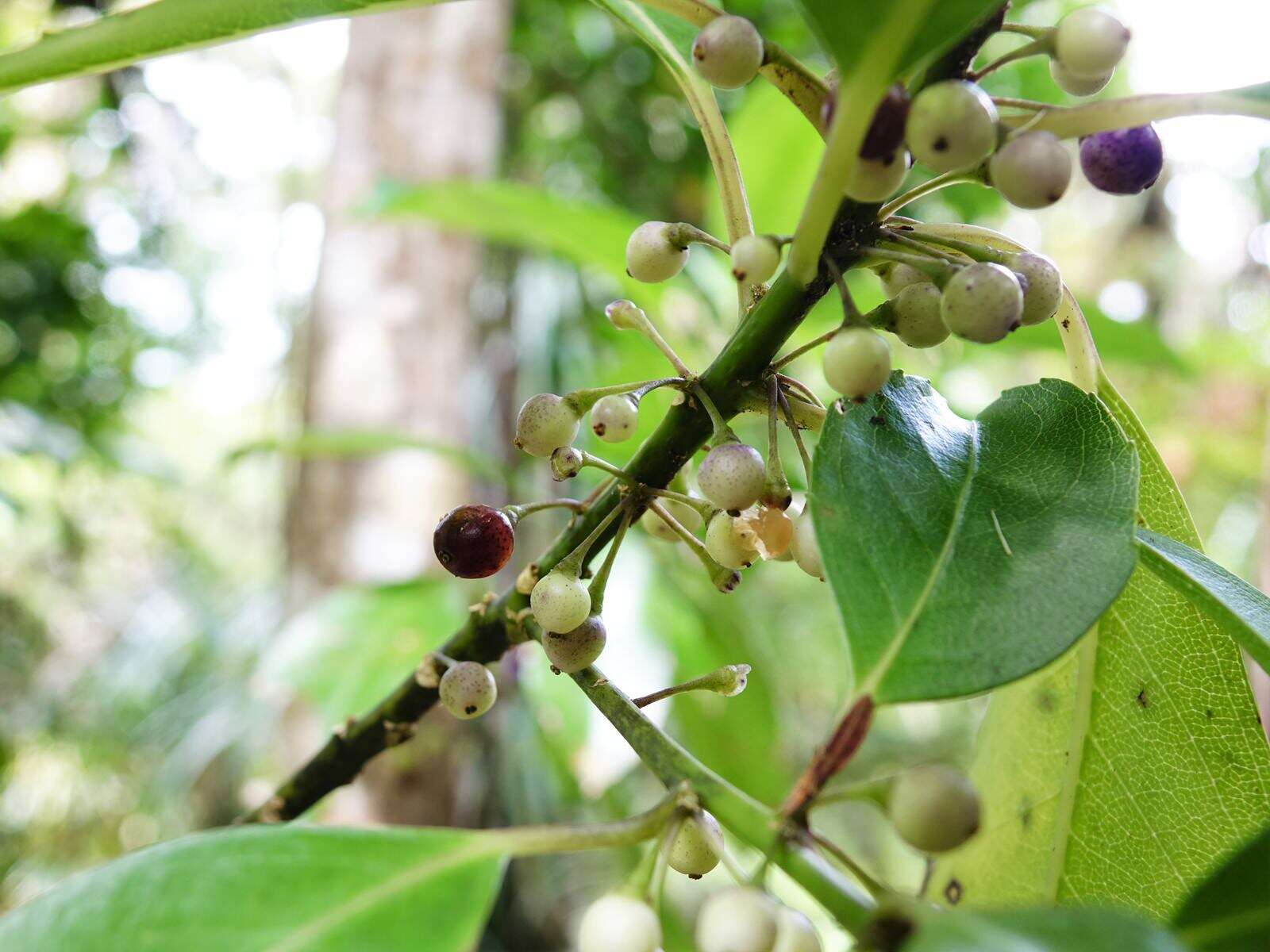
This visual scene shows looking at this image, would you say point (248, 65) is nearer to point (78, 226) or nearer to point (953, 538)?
point (78, 226)

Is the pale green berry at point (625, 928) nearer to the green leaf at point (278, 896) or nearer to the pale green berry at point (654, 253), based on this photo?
the green leaf at point (278, 896)

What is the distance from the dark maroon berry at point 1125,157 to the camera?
0.37m

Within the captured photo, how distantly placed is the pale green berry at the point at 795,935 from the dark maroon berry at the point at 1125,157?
298 millimetres

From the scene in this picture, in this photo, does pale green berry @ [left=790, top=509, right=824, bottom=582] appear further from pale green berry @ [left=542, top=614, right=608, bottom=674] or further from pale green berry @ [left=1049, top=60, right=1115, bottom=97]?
pale green berry @ [left=1049, top=60, right=1115, bottom=97]

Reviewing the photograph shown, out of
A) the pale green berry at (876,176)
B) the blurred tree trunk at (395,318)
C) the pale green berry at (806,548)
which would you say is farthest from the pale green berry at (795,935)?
the blurred tree trunk at (395,318)

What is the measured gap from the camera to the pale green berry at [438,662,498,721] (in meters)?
0.42

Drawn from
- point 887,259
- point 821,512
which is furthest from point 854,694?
point 887,259

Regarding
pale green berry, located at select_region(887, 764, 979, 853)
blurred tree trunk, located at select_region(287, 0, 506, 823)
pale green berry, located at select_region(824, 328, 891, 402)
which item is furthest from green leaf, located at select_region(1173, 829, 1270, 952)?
blurred tree trunk, located at select_region(287, 0, 506, 823)

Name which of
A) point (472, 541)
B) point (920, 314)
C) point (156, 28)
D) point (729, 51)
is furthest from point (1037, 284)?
point (156, 28)

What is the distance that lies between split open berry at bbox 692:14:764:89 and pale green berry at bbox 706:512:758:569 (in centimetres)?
17

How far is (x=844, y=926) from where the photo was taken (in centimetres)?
26

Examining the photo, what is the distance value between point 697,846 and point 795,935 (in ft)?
0.16

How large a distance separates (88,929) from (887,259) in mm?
345

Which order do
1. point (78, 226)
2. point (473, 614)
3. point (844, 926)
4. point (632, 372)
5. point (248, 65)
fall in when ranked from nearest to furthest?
point (844, 926) < point (473, 614) < point (632, 372) < point (78, 226) < point (248, 65)
